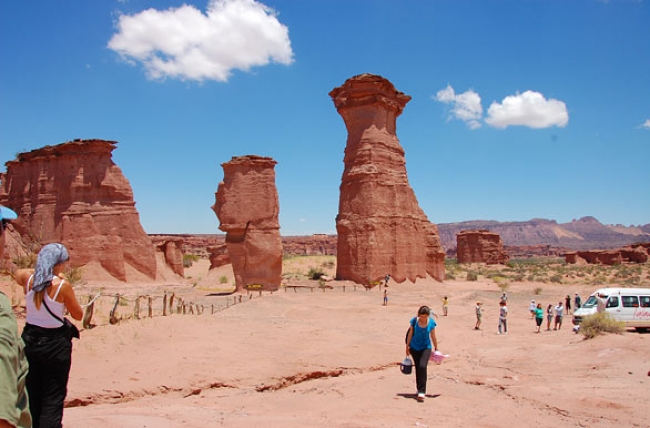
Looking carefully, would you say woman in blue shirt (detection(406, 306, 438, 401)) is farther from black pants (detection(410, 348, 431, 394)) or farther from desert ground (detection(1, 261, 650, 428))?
desert ground (detection(1, 261, 650, 428))

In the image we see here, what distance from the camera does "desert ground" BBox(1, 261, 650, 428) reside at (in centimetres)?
692

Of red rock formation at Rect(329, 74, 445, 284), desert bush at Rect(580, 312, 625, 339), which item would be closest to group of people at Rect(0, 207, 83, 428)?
desert bush at Rect(580, 312, 625, 339)

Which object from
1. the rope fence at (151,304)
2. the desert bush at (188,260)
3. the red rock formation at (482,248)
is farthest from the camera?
the red rock formation at (482,248)

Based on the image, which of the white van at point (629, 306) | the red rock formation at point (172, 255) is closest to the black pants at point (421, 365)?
the white van at point (629, 306)

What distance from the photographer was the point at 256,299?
23.5 metres

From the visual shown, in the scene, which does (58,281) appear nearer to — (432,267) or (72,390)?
(72,390)

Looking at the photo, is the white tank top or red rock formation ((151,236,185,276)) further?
red rock formation ((151,236,185,276))

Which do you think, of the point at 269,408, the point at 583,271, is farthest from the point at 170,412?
the point at 583,271

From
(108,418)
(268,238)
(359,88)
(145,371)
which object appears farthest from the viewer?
(359,88)

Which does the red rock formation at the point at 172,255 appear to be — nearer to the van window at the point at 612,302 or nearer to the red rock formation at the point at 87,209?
the red rock formation at the point at 87,209

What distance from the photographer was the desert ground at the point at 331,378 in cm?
692

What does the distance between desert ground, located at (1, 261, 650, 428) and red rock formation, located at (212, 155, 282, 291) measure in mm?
11145

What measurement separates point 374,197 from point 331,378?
21.9 m

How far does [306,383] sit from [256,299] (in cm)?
1371
